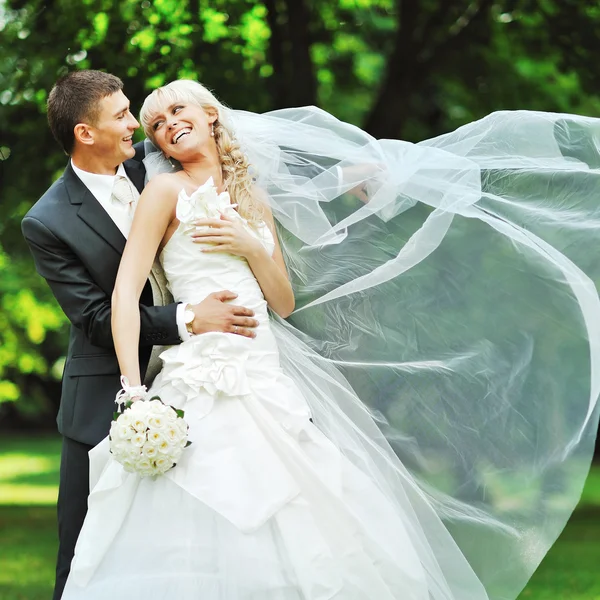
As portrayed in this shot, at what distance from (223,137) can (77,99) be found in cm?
64

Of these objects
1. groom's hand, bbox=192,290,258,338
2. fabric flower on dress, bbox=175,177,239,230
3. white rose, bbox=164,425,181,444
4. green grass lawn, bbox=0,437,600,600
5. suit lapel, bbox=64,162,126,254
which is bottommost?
green grass lawn, bbox=0,437,600,600

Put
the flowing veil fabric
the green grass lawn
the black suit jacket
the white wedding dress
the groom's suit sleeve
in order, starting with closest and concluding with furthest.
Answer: the white wedding dress, the groom's suit sleeve, the black suit jacket, the flowing veil fabric, the green grass lawn

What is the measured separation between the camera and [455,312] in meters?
4.61

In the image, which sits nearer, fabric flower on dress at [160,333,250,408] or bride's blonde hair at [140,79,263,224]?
fabric flower on dress at [160,333,250,408]

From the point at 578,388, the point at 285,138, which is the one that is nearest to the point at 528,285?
the point at 578,388

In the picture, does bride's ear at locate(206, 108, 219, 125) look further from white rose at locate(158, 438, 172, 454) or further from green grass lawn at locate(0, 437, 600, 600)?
green grass lawn at locate(0, 437, 600, 600)

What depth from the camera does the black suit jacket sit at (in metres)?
4.03

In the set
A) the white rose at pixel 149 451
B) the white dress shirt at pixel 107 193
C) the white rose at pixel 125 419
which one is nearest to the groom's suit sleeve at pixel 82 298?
the white dress shirt at pixel 107 193

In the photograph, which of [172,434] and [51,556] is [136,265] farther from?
[51,556]

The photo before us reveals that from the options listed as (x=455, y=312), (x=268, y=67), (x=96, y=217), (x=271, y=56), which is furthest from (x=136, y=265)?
(x=268, y=67)

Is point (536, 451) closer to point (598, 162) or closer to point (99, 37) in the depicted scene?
point (598, 162)

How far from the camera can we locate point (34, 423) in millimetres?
27484

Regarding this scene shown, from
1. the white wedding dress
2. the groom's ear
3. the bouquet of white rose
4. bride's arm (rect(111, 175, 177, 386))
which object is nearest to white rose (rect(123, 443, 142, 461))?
the bouquet of white rose

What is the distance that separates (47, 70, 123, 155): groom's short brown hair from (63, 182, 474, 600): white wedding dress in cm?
65
